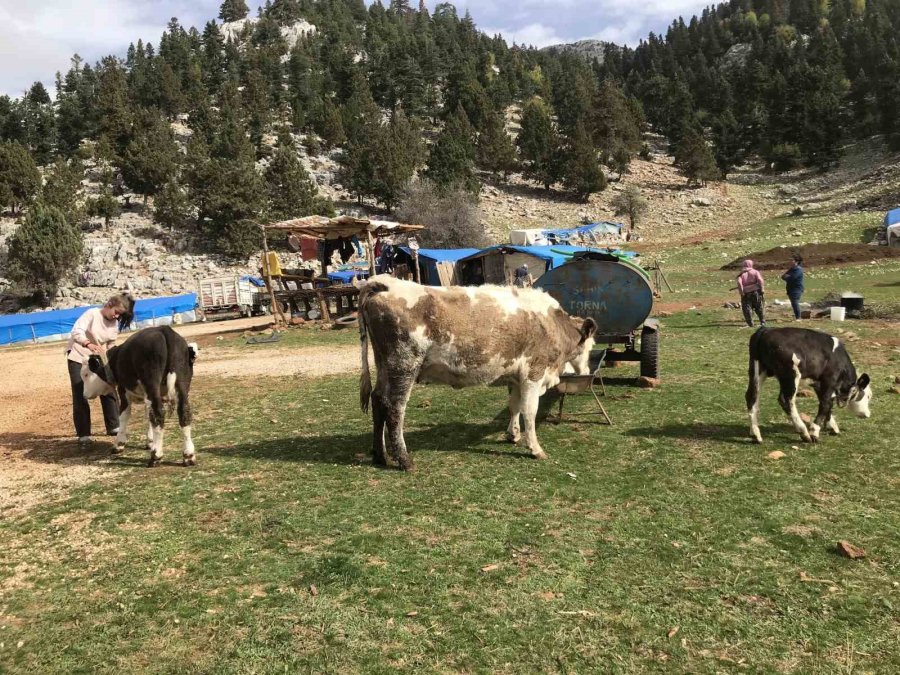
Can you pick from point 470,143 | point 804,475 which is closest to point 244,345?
point 804,475

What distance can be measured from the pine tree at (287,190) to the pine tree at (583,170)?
3709cm

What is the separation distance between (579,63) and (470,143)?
270ft

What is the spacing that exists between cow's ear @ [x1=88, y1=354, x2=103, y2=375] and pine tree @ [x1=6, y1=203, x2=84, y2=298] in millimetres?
52565

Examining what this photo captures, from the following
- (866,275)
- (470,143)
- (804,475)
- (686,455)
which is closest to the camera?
(804,475)

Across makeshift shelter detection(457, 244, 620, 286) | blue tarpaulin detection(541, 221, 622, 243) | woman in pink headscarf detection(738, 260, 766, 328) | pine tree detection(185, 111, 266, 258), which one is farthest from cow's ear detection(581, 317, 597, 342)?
pine tree detection(185, 111, 266, 258)

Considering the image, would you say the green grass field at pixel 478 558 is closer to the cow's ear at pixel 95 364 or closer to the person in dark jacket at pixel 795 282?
the cow's ear at pixel 95 364

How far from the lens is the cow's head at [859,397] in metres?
7.90

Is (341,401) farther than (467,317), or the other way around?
(341,401)

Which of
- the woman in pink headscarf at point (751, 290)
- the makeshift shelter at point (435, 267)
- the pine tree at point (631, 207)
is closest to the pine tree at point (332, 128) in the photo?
the pine tree at point (631, 207)

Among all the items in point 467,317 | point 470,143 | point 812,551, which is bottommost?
point 812,551

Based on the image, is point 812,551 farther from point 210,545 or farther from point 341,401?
point 341,401

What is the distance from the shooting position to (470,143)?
8706 centimetres

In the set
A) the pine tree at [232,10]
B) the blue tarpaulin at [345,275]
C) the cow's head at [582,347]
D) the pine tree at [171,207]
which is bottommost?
the cow's head at [582,347]

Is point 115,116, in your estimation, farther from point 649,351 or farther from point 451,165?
point 649,351
